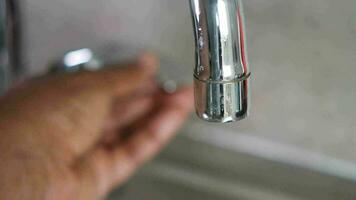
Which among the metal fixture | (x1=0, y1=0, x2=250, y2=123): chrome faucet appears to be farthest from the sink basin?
(x1=0, y1=0, x2=250, y2=123): chrome faucet

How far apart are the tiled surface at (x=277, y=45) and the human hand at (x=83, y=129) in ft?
0.15

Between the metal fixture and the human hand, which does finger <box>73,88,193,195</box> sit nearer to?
the human hand

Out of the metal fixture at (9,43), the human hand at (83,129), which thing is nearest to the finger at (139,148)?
the human hand at (83,129)

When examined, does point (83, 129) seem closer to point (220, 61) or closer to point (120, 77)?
point (120, 77)

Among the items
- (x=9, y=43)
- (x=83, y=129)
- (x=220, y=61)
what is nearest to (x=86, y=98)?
(x=83, y=129)

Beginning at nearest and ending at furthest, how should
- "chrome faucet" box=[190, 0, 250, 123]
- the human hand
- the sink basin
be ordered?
"chrome faucet" box=[190, 0, 250, 123]
the human hand
the sink basin

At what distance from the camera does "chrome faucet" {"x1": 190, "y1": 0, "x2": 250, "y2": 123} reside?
1.12ft

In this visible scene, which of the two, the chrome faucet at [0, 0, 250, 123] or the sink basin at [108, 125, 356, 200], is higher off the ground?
the chrome faucet at [0, 0, 250, 123]

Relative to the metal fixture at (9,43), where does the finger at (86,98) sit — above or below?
below

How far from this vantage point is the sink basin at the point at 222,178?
0.67 m

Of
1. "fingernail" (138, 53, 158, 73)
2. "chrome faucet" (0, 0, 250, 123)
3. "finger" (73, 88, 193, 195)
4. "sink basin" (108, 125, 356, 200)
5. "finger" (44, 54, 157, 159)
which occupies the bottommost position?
"sink basin" (108, 125, 356, 200)

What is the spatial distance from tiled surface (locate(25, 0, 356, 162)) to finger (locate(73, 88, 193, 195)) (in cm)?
4

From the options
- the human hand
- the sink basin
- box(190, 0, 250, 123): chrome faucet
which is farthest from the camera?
the sink basin

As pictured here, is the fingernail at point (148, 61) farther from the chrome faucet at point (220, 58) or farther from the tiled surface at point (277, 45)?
the chrome faucet at point (220, 58)
